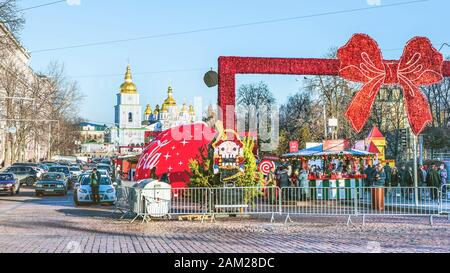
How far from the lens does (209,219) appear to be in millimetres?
19203

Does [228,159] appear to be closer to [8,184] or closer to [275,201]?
[275,201]

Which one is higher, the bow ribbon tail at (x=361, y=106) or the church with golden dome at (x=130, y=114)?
the church with golden dome at (x=130, y=114)

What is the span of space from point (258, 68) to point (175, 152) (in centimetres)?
897

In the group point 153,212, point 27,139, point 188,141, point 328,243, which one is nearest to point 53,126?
point 27,139

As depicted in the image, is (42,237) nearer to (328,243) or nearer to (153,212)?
(153,212)

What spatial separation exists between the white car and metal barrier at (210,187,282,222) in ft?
24.9

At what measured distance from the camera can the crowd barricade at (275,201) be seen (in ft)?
62.1

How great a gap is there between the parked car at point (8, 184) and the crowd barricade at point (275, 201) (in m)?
16.1

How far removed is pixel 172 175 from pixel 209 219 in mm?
9935

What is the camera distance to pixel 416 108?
2288 cm

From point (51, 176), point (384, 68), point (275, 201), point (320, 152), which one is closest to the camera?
point (275, 201)

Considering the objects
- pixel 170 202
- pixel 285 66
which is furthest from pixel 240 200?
pixel 285 66

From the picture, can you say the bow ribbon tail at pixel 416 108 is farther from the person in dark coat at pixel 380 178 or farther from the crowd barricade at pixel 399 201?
the person in dark coat at pixel 380 178

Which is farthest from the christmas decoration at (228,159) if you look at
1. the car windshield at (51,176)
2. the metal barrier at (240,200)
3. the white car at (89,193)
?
the car windshield at (51,176)
